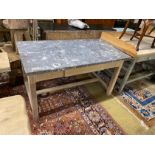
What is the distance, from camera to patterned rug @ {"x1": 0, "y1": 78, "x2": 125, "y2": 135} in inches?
58.9

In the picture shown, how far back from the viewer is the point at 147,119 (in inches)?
69.4

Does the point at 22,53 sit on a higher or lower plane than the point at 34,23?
lower

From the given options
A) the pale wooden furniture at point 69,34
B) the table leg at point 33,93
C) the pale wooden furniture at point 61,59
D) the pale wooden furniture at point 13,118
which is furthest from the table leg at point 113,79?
the pale wooden furniture at point 13,118

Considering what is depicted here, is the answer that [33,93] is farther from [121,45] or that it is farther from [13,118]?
[121,45]

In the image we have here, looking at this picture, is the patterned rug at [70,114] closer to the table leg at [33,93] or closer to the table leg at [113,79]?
the table leg at [33,93]

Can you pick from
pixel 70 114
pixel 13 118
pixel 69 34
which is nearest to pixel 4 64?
pixel 13 118

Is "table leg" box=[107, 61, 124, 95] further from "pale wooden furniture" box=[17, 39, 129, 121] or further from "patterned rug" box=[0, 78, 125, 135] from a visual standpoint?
"patterned rug" box=[0, 78, 125, 135]

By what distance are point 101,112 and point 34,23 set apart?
142 cm

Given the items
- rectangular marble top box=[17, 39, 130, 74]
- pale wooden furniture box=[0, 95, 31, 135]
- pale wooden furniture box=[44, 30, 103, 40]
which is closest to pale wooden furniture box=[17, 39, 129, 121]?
rectangular marble top box=[17, 39, 130, 74]
